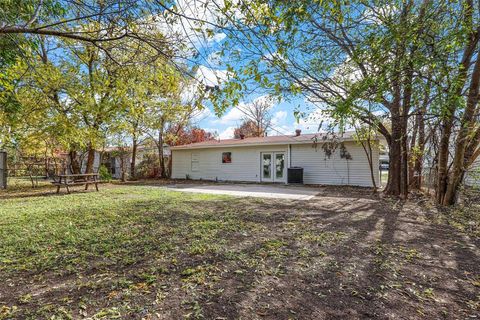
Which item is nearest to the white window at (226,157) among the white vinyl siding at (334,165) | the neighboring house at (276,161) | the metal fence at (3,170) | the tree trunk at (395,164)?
the neighboring house at (276,161)

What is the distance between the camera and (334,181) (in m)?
13.7

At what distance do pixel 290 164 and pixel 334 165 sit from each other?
2.38 m

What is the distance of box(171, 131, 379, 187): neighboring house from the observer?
13164mm

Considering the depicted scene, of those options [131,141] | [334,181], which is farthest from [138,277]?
[131,141]

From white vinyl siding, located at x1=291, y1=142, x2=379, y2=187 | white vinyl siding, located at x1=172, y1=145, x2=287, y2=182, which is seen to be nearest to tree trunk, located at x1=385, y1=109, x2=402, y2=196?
white vinyl siding, located at x1=291, y1=142, x2=379, y2=187

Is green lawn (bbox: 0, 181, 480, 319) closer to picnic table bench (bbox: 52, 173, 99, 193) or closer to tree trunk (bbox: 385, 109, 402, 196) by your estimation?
picnic table bench (bbox: 52, 173, 99, 193)

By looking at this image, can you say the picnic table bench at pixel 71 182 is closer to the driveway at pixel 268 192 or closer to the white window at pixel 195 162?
the driveway at pixel 268 192

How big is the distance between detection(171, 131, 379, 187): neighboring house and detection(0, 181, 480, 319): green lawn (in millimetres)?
8016

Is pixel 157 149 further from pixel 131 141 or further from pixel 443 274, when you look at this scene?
pixel 443 274

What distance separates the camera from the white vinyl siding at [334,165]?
12.9 meters

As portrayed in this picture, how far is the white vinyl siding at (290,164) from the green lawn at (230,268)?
7957mm

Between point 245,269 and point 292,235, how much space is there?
1.61m

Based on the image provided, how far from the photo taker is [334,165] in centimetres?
1380

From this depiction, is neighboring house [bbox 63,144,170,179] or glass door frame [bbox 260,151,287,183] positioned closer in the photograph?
glass door frame [bbox 260,151,287,183]
